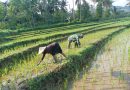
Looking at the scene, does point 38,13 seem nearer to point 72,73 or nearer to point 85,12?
point 85,12

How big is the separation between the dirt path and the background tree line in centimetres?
2591

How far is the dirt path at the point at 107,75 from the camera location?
Result: 7.83 metres

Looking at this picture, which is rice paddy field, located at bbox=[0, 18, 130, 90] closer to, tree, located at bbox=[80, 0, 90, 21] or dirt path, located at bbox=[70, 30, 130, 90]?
dirt path, located at bbox=[70, 30, 130, 90]

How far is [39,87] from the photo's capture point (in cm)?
793

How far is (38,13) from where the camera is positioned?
45062 mm

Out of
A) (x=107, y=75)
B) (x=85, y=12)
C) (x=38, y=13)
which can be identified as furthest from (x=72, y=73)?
(x=85, y=12)

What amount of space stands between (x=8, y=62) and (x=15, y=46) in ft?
17.0

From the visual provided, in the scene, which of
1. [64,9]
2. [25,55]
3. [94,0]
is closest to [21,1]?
[64,9]

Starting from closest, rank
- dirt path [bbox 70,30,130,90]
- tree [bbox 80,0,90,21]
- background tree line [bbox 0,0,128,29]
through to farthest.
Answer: dirt path [bbox 70,30,130,90] → background tree line [bbox 0,0,128,29] → tree [bbox 80,0,90,21]

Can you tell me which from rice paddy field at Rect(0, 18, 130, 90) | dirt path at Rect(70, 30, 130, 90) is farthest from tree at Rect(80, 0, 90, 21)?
dirt path at Rect(70, 30, 130, 90)

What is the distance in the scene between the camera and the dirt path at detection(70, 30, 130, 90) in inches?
308

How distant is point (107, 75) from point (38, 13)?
36.8 meters

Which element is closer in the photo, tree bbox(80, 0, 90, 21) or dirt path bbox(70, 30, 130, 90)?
dirt path bbox(70, 30, 130, 90)

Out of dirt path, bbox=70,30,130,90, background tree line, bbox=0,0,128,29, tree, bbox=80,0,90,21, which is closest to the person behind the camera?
dirt path, bbox=70,30,130,90
